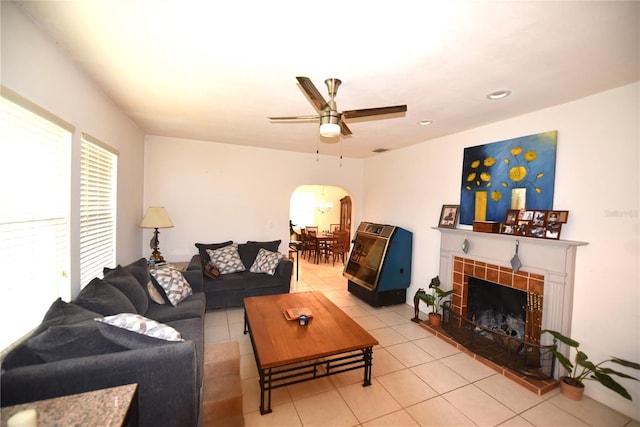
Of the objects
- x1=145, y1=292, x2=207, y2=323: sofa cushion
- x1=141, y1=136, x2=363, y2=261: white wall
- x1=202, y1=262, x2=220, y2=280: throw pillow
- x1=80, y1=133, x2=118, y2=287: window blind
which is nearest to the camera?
x1=80, y1=133, x2=118, y2=287: window blind

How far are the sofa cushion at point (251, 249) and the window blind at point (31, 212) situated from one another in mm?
2486

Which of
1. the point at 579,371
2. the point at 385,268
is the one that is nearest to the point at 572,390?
the point at 579,371

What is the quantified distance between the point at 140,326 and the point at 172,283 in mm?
1432

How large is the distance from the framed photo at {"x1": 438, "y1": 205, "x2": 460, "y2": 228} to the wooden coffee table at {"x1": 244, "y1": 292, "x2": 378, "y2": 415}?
6.49 feet

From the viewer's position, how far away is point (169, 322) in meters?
2.46

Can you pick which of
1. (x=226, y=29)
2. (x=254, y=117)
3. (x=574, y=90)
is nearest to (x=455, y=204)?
(x=574, y=90)

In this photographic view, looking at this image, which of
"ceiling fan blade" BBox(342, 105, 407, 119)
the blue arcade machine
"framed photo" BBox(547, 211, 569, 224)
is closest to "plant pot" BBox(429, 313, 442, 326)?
the blue arcade machine

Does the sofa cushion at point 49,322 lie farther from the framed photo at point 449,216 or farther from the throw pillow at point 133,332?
the framed photo at point 449,216

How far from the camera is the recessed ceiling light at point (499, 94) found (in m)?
2.23

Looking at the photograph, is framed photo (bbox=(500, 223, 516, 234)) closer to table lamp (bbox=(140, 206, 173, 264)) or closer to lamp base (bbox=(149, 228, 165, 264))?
table lamp (bbox=(140, 206, 173, 264))

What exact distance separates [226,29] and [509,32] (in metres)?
1.61

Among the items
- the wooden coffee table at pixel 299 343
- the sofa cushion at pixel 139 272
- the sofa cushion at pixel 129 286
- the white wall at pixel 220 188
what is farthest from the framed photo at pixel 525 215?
the sofa cushion at pixel 139 272

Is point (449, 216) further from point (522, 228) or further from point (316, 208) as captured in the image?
point (316, 208)

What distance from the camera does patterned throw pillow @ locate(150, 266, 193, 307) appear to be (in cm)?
283
